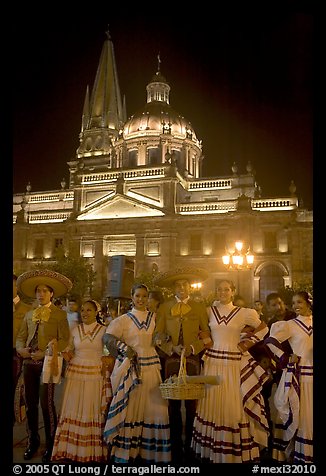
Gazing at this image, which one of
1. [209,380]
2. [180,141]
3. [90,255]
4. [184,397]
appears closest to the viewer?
[184,397]

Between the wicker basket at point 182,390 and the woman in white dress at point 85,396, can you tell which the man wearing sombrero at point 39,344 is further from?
the wicker basket at point 182,390

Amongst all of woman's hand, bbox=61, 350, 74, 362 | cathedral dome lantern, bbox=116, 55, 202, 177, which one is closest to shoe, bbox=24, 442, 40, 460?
woman's hand, bbox=61, 350, 74, 362

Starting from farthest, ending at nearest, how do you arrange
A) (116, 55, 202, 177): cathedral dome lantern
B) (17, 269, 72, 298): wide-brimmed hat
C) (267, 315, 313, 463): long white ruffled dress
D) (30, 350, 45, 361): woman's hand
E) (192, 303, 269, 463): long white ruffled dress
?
1. (116, 55, 202, 177): cathedral dome lantern
2. (17, 269, 72, 298): wide-brimmed hat
3. (30, 350, 45, 361): woman's hand
4. (192, 303, 269, 463): long white ruffled dress
5. (267, 315, 313, 463): long white ruffled dress

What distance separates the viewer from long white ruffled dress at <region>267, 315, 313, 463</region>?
5.42 meters

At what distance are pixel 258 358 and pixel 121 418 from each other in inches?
83.2

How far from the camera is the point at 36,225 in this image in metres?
45.6

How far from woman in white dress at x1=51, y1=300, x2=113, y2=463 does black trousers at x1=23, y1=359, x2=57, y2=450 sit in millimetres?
345

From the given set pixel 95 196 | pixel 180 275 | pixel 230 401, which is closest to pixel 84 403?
pixel 230 401

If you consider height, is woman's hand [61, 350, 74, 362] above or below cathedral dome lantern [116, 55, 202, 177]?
below

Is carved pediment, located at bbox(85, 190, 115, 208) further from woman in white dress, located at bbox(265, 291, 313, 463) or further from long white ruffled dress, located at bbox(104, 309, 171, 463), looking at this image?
woman in white dress, located at bbox(265, 291, 313, 463)

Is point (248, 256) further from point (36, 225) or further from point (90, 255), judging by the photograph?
point (36, 225)

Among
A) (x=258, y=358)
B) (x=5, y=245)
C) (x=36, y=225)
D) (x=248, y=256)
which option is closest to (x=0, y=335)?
(x=5, y=245)

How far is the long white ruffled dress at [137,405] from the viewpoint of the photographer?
554cm

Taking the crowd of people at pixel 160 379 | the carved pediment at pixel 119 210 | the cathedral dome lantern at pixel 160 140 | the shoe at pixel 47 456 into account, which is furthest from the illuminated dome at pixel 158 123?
the shoe at pixel 47 456
